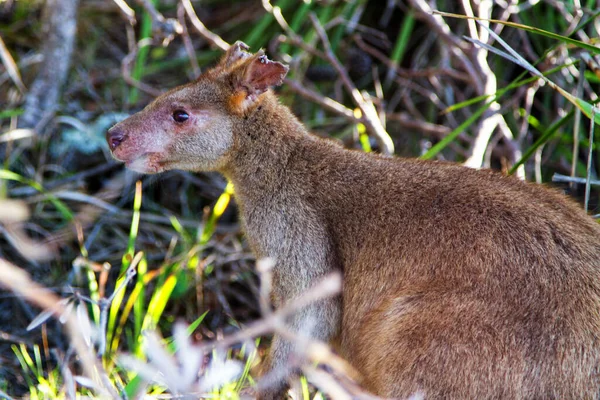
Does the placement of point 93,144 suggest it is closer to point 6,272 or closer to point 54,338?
point 54,338

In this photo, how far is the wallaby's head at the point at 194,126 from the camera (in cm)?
367

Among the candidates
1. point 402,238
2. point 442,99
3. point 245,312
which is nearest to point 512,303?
point 402,238

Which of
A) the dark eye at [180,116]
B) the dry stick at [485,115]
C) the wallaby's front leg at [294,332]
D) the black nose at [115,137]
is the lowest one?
the wallaby's front leg at [294,332]

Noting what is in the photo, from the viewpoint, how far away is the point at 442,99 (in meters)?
5.86

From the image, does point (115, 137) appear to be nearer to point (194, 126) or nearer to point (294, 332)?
point (194, 126)

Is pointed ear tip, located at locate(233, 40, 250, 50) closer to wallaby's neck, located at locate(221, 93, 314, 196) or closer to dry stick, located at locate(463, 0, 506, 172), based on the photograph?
wallaby's neck, located at locate(221, 93, 314, 196)

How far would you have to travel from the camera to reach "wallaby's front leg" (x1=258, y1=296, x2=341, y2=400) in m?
3.35

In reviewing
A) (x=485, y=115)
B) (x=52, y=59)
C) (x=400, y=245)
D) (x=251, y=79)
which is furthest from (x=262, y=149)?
(x=52, y=59)

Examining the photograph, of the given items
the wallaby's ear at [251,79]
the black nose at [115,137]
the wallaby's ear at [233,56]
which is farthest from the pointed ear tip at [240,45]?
the black nose at [115,137]

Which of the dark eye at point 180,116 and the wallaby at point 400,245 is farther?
the dark eye at point 180,116

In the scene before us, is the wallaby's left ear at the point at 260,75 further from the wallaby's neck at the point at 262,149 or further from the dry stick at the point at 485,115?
the dry stick at the point at 485,115

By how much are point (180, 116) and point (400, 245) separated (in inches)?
48.3

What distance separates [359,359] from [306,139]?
110cm

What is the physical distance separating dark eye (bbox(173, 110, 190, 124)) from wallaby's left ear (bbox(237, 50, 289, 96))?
0.29m
